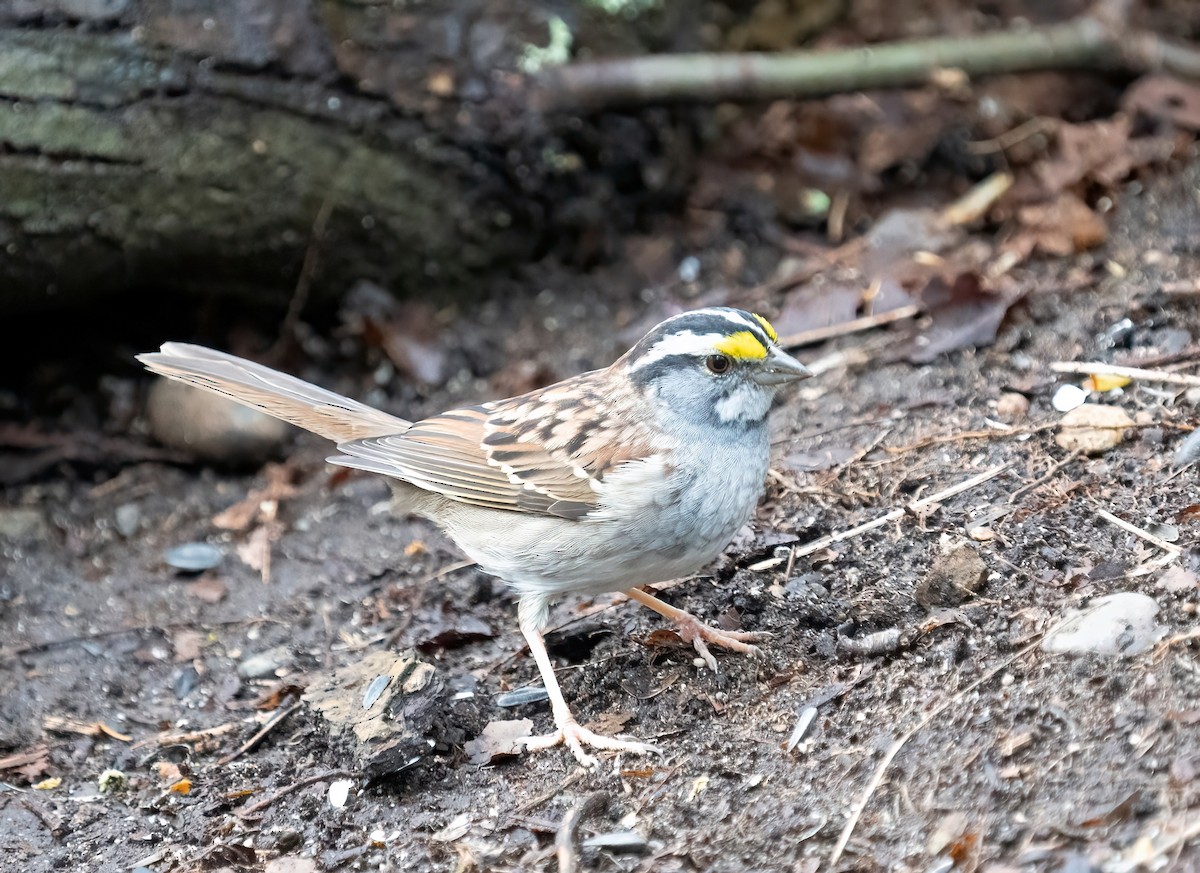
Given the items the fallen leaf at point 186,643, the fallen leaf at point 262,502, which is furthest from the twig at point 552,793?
the fallen leaf at point 262,502

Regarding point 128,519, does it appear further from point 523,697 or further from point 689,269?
point 689,269

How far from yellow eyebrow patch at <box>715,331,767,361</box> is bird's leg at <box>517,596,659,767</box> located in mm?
1052

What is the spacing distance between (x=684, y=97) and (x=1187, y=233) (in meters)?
2.54

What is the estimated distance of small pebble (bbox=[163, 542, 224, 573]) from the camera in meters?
5.48

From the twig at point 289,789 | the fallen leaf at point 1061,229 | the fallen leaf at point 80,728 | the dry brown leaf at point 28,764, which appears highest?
the fallen leaf at point 1061,229

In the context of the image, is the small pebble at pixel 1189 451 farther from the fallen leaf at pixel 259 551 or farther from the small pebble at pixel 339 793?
the fallen leaf at pixel 259 551

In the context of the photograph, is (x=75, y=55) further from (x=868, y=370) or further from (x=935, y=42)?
(x=935, y=42)

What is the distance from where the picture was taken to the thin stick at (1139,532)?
3.69m

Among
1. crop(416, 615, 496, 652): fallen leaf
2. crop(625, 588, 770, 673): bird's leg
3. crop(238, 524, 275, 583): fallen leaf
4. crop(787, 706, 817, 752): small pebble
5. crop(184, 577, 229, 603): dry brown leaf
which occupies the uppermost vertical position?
crop(787, 706, 817, 752): small pebble

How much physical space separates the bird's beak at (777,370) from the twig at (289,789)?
1814 mm

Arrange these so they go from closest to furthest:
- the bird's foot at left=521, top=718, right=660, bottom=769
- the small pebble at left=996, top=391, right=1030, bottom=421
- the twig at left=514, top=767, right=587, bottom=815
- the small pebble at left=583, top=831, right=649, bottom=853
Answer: the small pebble at left=583, top=831, right=649, bottom=853, the twig at left=514, top=767, right=587, bottom=815, the bird's foot at left=521, top=718, right=660, bottom=769, the small pebble at left=996, top=391, right=1030, bottom=421

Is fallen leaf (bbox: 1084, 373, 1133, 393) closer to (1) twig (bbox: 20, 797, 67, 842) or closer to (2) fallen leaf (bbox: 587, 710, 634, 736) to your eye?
(2) fallen leaf (bbox: 587, 710, 634, 736)

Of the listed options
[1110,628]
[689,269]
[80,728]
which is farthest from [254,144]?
[1110,628]

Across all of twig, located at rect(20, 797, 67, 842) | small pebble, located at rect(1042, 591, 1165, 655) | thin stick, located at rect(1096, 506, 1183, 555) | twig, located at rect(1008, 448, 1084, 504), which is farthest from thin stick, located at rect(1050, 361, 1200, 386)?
twig, located at rect(20, 797, 67, 842)
